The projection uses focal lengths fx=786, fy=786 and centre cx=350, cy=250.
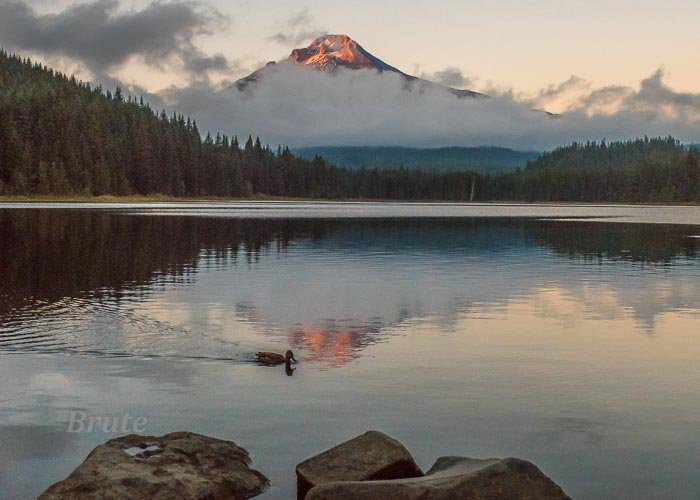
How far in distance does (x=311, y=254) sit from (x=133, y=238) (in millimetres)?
17150

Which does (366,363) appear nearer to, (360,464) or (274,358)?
(274,358)

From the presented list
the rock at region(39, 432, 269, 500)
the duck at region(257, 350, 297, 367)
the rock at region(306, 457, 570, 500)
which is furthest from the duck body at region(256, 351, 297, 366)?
the rock at region(306, 457, 570, 500)

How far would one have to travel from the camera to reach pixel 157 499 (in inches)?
406

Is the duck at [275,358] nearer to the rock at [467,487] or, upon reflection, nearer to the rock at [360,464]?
the rock at [360,464]

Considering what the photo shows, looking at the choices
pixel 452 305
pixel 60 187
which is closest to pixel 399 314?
pixel 452 305

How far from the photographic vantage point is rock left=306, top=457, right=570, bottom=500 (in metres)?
9.85

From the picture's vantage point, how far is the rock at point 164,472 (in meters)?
10.4

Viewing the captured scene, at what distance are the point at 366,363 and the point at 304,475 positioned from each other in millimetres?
8886

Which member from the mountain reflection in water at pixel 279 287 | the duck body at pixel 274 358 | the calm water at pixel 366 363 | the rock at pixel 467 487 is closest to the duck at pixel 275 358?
the duck body at pixel 274 358

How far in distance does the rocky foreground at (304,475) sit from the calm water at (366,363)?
80cm

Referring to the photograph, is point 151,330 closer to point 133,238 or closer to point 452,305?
point 452,305

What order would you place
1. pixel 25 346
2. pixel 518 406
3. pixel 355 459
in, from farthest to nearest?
pixel 25 346, pixel 518 406, pixel 355 459

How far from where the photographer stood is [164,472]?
11.0 m

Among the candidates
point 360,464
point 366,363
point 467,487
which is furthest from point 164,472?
point 366,363
